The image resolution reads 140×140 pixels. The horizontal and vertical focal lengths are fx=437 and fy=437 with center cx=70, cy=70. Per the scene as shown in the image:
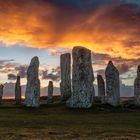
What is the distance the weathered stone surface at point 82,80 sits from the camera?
152 feet

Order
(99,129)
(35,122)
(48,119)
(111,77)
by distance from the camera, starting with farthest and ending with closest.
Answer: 1. (111,77)
2. (48,119)
3. (35,122)
4. (99,129)

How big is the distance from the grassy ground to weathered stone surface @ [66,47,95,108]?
284 cm

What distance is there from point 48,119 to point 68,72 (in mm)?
22707

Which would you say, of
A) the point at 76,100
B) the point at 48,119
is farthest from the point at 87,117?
the point at 76,100

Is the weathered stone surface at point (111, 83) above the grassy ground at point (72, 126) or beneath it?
above

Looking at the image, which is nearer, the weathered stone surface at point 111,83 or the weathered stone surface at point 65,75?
the weathered stone surface at point 111,83

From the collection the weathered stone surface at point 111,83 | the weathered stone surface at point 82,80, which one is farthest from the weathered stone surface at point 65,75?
the weathered stone surface at point 82,80

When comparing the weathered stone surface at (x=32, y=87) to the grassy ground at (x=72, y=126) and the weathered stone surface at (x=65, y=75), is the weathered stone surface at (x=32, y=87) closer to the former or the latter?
the grassy ground at (x=72, y=126)

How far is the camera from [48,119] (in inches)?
1414

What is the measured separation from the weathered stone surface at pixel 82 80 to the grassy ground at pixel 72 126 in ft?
9.32

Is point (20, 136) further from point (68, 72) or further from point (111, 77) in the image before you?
point (68, 72)

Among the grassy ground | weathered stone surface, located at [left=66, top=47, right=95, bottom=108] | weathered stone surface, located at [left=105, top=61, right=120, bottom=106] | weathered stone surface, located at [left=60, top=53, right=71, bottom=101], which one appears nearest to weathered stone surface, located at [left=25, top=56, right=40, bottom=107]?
weathered stone surface, located at [left=66, top=47, right=95, bottom=108]

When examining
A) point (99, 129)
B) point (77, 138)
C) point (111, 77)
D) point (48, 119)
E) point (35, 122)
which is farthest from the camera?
point (111, 77)

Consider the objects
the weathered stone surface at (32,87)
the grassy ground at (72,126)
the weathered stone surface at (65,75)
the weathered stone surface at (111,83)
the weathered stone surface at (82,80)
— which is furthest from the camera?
the weathered stone surface at (65,75)
